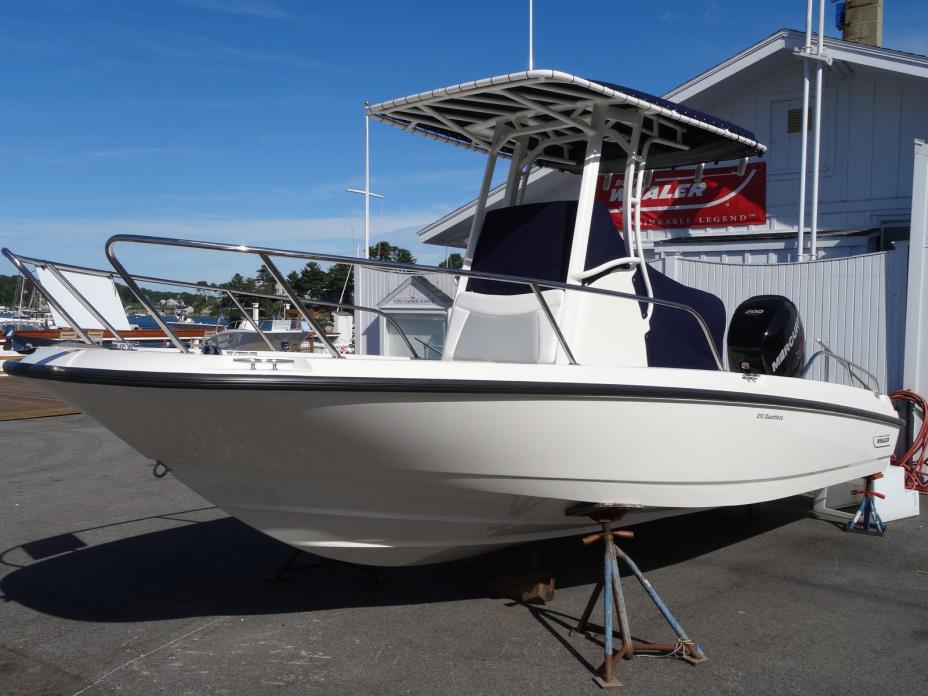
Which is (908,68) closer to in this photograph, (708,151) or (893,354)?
(893,354)

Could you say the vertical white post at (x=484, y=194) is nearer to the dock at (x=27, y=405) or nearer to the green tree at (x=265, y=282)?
the green tree at (x=265, y=282)

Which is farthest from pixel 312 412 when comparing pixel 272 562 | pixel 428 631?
pixel 272 562

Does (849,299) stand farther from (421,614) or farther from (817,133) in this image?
(421,614)

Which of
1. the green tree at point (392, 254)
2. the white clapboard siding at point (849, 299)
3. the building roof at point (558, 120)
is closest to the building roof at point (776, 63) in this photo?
the white clapboard siding at point (849, 299)

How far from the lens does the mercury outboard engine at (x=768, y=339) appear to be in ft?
16.7

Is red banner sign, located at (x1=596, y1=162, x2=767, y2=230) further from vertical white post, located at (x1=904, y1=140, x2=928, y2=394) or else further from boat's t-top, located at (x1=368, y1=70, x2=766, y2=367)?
boat's t-top, located at (x1=368, y1=70, x2=766, y2=367)

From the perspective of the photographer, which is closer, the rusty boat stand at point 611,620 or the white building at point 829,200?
the rusty boat stand at point 611,620

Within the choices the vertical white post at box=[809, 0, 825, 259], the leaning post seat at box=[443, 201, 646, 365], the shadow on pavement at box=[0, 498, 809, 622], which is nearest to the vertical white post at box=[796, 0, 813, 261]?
the vertical white post at box=[809, 0, 825, 259]

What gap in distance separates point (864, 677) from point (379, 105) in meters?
3.65

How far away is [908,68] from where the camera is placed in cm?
844

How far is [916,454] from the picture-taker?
7.36 meters

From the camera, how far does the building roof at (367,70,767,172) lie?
13.1 ft

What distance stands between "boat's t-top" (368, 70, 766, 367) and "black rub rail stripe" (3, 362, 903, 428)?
0.30 m

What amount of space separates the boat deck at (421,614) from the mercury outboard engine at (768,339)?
47.9 inches
